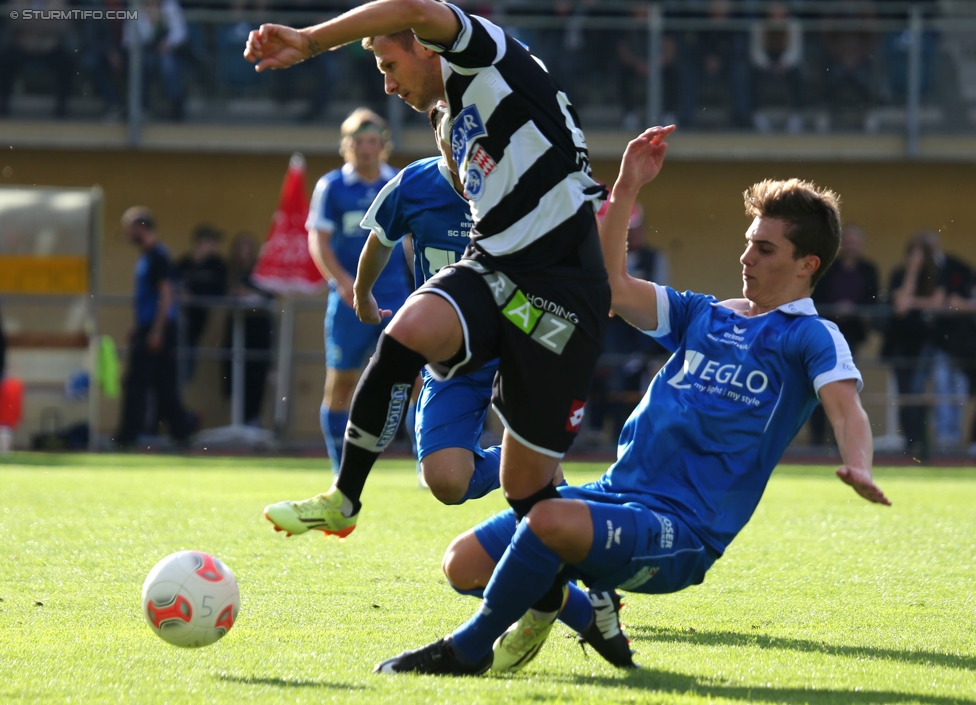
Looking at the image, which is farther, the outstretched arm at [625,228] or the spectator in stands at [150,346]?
the spectator in stands at [150,346]

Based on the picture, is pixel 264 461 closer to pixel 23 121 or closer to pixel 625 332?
pixel 625 332

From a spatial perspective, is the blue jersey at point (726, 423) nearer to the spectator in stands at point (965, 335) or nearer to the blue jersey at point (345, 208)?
the blue jersey at point (345, 208)

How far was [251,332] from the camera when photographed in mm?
16719

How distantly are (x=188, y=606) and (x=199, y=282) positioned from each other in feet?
42.0

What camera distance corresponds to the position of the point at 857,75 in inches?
740

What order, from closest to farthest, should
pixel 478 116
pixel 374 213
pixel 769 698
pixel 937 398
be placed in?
pixel 769 698, pixel 478 116, pixel 374 213, pixel 937 398

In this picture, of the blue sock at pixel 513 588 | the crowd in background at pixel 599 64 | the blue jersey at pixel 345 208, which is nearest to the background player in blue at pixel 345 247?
the blue jersey at pixel 345 208

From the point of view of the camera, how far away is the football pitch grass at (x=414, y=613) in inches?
156

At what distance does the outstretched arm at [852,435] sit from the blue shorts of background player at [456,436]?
2015mm

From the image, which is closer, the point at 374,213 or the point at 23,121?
the point at 374,213

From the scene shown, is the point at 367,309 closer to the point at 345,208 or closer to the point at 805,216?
the point at 805,216

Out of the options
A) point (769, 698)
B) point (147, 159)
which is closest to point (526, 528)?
point (769, 698)

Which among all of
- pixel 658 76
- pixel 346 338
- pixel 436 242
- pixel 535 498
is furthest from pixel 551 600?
pixel 658 76

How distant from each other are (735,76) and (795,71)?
2.63ft
